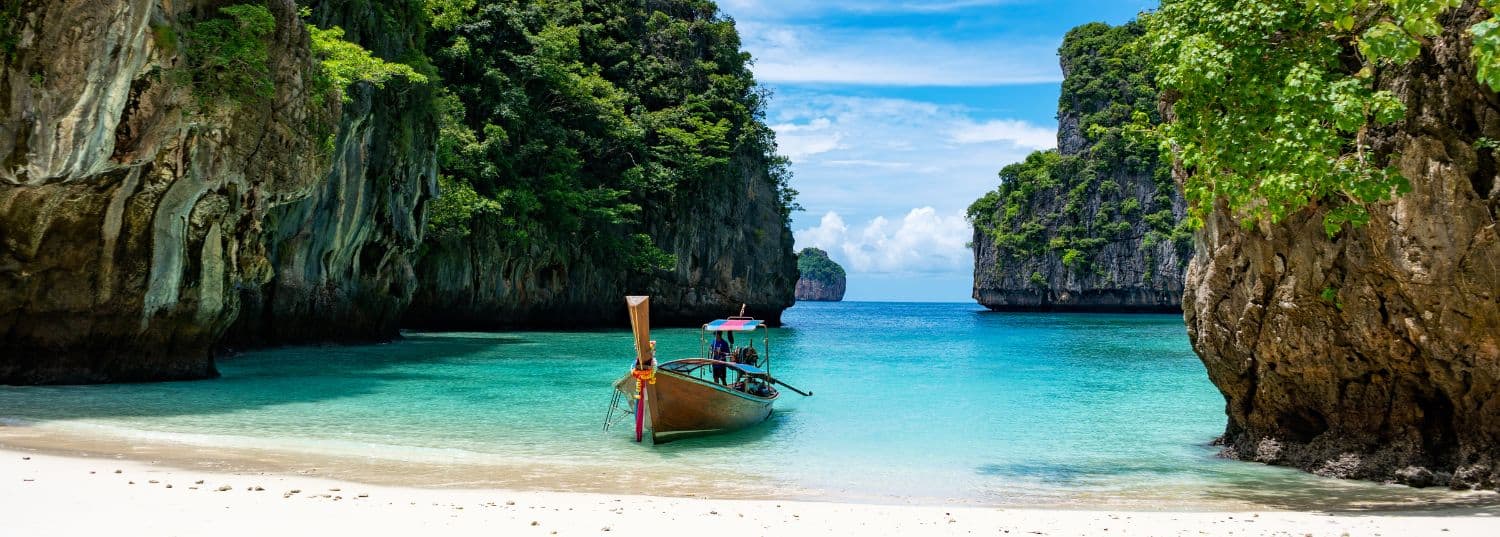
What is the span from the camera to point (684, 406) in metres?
12.6

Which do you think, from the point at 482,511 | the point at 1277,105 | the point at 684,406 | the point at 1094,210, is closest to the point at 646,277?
the point at 684,406

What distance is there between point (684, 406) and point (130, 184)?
29.5ft

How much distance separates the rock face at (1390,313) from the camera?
7961 millimetres

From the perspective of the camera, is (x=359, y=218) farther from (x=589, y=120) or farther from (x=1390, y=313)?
(x=1390, y=313)

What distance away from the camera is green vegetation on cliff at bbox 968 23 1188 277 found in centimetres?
7681

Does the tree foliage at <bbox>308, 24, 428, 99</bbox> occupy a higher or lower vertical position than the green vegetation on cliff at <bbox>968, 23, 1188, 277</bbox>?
lower

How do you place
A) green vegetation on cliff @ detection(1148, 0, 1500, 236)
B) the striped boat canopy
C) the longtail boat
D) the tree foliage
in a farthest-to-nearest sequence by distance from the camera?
the tree foliage → the striped boat canopy → the longtail boat → green vegetation on cliff @ detection(1148, 0, 1500, 236)

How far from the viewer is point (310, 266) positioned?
2581 cm

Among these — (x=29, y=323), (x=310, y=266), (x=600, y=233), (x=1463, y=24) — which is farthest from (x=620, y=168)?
(x=1463, y=24)

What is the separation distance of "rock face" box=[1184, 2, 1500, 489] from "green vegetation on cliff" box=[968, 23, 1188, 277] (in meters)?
66.5

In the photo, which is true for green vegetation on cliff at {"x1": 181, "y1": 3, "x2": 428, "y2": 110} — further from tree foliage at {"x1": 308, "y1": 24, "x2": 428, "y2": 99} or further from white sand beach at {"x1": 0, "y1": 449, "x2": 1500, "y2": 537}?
white sand beach at {"x1": 0, "y1": 449, "x2": 1500, "y2": 537}

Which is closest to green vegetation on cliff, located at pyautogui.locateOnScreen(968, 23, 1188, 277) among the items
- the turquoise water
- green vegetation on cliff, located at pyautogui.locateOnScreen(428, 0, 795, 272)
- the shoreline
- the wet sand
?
green vegetation on cliff, located at pyautogui.locateOnScreen(428, 0, 795, 272)

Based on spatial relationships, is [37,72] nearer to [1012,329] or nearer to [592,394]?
[592,394]

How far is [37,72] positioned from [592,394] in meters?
9.82
